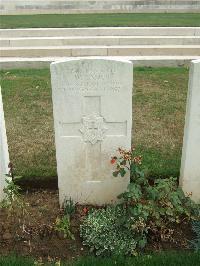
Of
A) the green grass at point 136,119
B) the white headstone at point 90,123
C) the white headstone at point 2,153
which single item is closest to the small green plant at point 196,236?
the white headstone at point 90,123

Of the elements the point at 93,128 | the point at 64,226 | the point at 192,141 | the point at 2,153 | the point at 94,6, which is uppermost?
the point at 94,6

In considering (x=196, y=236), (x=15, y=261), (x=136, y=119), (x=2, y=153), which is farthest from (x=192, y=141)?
(x=136, y=119)

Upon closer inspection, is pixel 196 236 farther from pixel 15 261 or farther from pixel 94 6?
pixel 94 6

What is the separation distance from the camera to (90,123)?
12.9 feet

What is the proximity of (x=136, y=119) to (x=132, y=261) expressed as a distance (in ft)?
10.4

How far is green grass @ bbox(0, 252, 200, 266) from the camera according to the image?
138 inches

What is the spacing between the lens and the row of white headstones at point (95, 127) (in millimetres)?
3703

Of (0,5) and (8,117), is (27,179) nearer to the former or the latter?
(8,117)

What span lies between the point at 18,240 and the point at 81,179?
879 millimetres

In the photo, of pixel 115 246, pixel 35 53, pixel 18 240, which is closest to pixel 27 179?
pixel 18 240

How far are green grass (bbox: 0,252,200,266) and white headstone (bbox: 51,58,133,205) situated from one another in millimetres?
862

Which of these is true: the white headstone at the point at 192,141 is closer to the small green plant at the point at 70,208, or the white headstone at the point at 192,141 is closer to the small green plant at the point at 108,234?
the small green plant at the point at 108,234

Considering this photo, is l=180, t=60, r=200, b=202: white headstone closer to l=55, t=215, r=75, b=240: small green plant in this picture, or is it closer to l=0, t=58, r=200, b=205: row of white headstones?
l=0, t=58, r=200, b=205: row of white headstones

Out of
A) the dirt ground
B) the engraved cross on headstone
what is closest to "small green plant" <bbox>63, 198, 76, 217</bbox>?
the dirt ground
